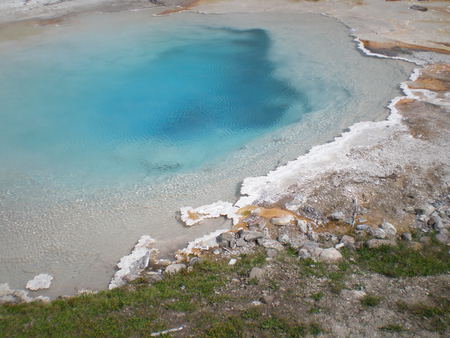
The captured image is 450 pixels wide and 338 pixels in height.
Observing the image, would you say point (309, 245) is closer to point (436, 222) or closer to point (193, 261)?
point (193, 261)

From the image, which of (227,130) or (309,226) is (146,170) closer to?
(227,130)

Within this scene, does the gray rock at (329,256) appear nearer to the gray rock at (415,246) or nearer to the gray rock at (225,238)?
the gray rock at (415,246)

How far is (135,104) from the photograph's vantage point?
19.7m

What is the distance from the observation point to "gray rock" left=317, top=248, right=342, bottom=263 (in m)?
9.63

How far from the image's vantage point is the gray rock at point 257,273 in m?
9.06

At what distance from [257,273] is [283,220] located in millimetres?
2388

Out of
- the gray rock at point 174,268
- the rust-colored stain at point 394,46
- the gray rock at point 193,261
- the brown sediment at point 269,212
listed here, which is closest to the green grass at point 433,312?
the brown sediment at point 269,212

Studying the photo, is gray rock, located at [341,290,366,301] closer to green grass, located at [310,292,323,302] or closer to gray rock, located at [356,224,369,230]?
green grass, located at [310,292,323,302]

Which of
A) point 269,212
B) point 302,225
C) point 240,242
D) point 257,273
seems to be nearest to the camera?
point 257,273

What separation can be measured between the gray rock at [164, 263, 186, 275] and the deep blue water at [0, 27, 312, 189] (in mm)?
4839

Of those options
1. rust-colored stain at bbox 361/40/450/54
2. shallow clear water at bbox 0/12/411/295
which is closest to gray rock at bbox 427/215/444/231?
shallow clear water at bbox 0/12/411/295

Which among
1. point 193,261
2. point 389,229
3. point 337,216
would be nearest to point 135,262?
point 193,261

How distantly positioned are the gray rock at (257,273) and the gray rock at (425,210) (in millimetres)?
5065

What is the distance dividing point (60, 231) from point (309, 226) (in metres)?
7.01
